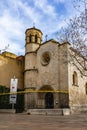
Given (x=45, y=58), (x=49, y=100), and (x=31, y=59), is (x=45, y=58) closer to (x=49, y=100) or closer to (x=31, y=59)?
(x=31, y=59)

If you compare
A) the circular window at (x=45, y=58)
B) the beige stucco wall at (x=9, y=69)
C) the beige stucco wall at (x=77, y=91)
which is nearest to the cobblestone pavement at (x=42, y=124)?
the beige stucco wall at (x=77, y=91)

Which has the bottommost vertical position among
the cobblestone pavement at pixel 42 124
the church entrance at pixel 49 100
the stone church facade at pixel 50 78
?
the cobblestone pavement at pixel 42 124

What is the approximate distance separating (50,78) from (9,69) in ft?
24.1

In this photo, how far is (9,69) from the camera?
3659cm

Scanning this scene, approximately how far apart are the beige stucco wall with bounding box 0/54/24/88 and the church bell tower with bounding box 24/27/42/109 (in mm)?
2426

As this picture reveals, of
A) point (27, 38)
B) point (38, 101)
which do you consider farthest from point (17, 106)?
point (27, 38)

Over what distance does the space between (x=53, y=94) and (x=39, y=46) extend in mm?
8066

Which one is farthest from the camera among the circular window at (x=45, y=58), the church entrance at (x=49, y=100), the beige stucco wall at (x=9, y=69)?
the beige stucco wall at (x=9, y=69)

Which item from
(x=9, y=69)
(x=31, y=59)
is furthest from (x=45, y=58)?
(x=9, y=69)

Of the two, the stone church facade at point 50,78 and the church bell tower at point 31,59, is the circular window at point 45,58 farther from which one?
the church bell tower at point 31,59

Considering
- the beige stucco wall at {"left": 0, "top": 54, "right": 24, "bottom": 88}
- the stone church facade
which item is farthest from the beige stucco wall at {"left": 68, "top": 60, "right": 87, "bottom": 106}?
the beige stucco wall at {"left": 0, "top": 54, "right": 24, "bottom": 88}

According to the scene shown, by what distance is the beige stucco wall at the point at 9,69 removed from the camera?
35156 mm

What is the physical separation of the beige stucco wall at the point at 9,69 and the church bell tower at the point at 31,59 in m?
2.43

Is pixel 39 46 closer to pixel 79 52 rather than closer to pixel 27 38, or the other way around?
pixel 27 38
